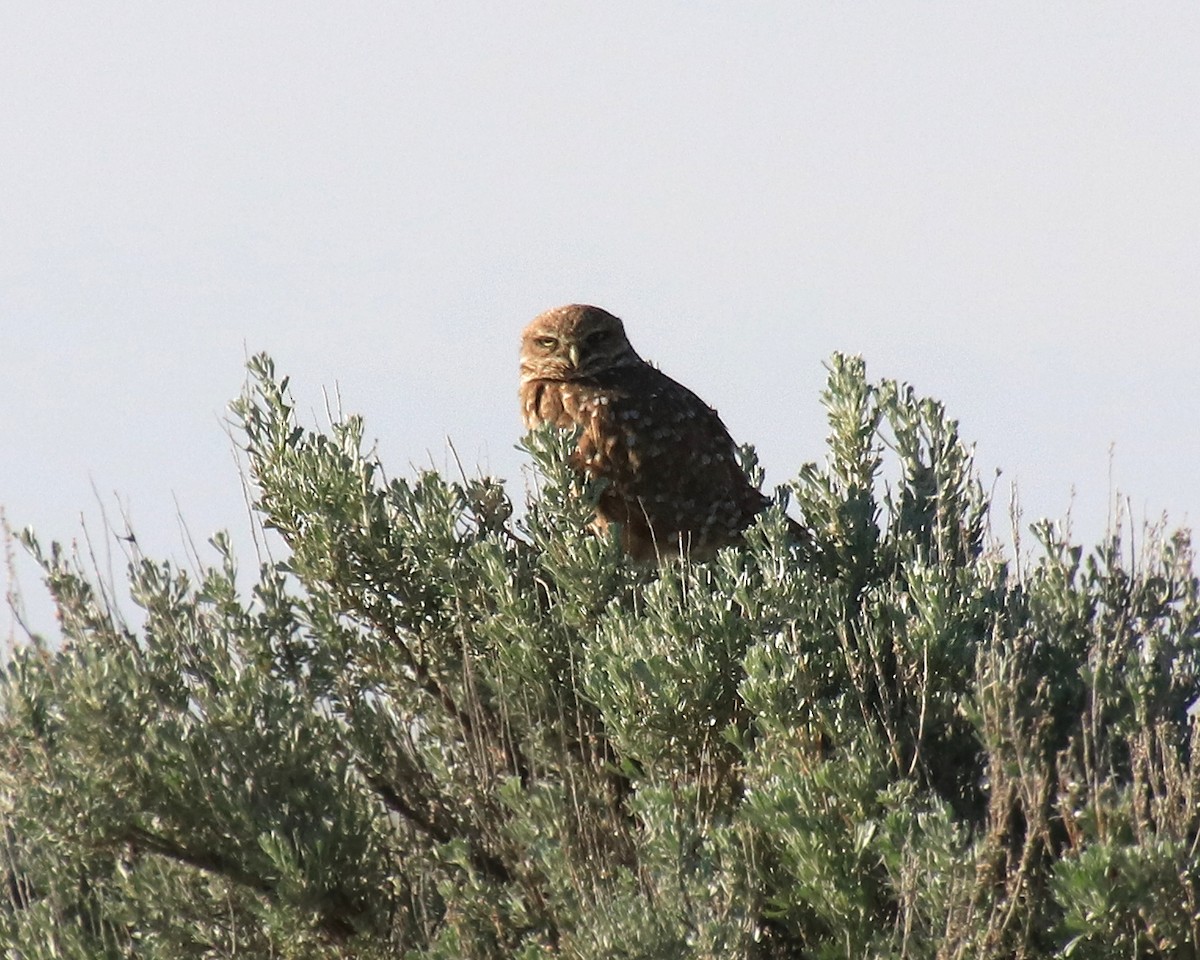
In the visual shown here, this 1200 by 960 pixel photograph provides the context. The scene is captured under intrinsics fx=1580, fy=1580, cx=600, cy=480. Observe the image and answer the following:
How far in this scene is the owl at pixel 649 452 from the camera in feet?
19.4

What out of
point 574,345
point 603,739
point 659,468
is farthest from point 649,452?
point 603,739

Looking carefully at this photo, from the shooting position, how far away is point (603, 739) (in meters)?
4.77

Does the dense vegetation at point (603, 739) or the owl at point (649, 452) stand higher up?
the owl at point (649, 452)

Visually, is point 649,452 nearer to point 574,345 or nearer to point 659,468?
point 659,468

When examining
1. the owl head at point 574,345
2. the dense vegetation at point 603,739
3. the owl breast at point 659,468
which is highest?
the owl head at point 574,345

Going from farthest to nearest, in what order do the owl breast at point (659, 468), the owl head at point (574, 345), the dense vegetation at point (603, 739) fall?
the owl head at point (574, 345) < the owl breast at point (659, 468) < the dense vegetation at point (603, 739)

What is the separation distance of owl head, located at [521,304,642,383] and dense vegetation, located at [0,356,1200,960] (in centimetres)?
128

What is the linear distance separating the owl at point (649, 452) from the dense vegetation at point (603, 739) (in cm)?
69

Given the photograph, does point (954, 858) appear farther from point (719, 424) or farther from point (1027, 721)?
point (719, 424)

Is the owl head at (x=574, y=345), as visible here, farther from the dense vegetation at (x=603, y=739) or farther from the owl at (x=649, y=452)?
the dense vegetation at (x=603, y=739)

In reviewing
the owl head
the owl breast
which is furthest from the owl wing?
the owl head

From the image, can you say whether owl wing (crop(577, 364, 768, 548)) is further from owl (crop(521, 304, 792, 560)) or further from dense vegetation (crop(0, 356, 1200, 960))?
dense vegetation (crop(0, 356, 1200, 960))

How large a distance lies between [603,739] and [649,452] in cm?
147

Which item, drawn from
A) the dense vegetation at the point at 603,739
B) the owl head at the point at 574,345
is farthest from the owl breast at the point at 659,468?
the dense vegetation at the point at 603,739
